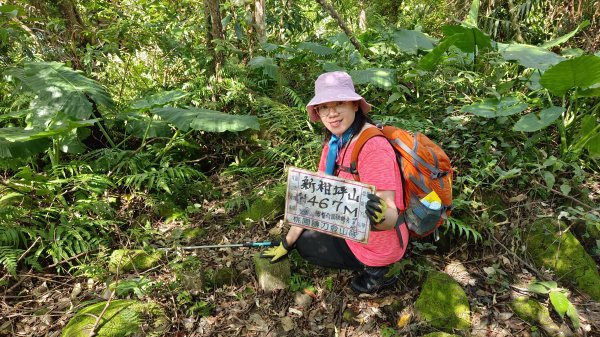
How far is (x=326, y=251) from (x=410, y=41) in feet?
10.3

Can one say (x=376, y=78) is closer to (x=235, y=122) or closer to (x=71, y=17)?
(x=235, y=122)

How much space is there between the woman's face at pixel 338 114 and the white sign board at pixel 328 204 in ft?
0.99

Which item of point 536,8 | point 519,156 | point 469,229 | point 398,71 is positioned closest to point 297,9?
point 398,71

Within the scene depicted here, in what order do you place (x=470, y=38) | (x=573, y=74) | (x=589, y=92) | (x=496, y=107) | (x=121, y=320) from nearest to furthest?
1. (x=121, y=320)
2. (x=573, y=74)
3. (x=589, y=92)
4. (x=496, y=107)
5. (x=470, y=38)

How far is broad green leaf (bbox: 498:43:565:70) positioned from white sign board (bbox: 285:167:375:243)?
8.25ft

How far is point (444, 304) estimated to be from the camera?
2430 mm

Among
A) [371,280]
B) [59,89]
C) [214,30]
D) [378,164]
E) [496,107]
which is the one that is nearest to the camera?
[378,164]

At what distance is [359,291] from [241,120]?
182 centimetres

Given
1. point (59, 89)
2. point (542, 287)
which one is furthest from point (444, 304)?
point (59, 89)

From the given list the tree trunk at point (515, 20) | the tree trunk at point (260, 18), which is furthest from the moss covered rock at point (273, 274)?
the tree trunk at point (515, 20)

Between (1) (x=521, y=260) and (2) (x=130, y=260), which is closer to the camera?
(1) (x=521, y=260)

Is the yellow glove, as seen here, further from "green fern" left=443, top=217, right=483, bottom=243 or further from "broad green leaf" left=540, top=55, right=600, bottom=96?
"broad green leaf" left=540, top=55, right=600, bottom=96

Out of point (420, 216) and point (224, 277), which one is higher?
point (420, 216)

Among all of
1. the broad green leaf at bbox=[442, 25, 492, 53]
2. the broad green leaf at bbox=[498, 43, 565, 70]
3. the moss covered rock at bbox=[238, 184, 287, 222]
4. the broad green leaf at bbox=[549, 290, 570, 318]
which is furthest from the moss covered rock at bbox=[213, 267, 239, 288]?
the broad green leaf at bbox=[498, 43, 565, 70]
